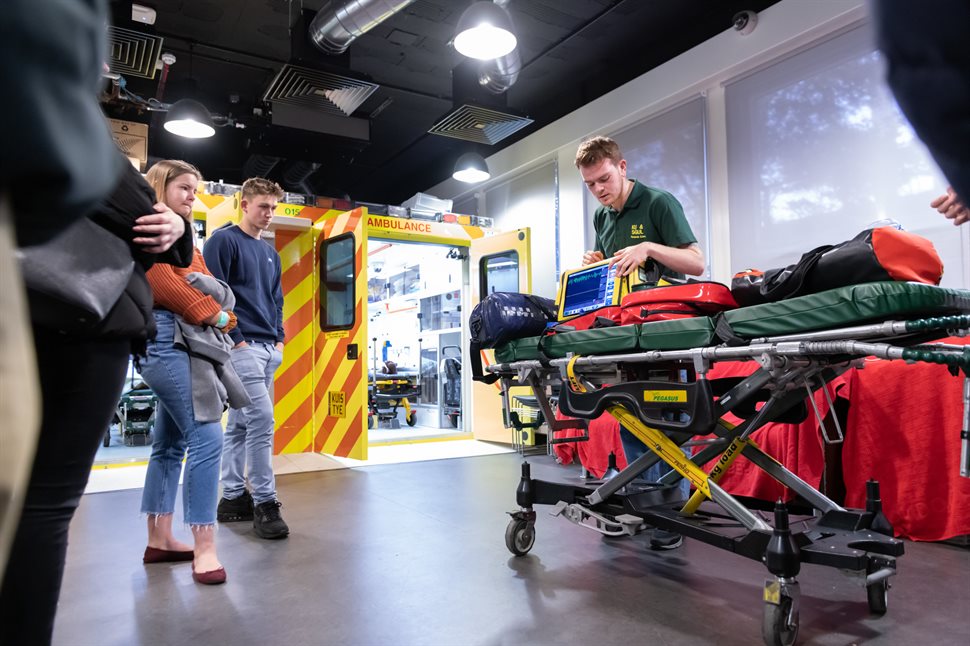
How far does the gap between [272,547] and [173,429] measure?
2.32ft

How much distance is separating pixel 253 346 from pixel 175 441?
2.43ft

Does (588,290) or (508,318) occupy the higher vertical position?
(588,290)

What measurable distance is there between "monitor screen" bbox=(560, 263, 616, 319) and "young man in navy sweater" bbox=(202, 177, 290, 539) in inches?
59.7

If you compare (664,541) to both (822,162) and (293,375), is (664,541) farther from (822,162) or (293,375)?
(293,375)

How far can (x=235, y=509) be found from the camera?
325 cm

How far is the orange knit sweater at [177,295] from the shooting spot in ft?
7.04

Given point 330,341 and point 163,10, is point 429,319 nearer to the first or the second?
point 330,341

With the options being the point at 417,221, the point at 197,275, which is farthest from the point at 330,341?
the point at 197,275

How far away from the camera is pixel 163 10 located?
5586mm

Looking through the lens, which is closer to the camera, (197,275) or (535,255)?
(197,275)

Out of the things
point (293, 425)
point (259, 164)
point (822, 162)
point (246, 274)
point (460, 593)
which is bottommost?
point (460, 593)

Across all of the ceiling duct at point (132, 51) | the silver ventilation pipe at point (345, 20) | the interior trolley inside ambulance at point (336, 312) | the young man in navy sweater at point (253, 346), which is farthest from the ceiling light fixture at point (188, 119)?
the young man in navy sweater at point (253, 346)

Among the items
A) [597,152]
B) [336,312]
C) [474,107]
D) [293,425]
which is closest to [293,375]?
[293,425]

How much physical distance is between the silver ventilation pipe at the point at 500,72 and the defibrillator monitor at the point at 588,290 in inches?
141
